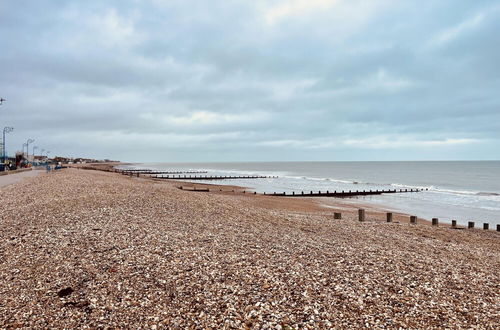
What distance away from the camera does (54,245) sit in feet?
35.5

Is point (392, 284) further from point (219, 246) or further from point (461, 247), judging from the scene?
point (461, 247)

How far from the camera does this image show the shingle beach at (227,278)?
21.6ft

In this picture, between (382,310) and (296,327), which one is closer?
(296,327)

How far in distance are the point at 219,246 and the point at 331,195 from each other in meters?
40.5

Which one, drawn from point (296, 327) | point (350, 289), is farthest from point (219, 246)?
A: point (296, 327)

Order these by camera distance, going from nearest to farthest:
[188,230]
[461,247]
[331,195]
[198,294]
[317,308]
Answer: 1. [317,308]
2. [198,294]
3. [188,230]
4. [461,247]
5. [331,195]

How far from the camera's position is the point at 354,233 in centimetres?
1580

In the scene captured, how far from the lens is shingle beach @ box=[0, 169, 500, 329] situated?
6582 millimetres

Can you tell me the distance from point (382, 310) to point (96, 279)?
6447mm

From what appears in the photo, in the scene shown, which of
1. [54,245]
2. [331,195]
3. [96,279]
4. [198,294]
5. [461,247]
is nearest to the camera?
[198,294]

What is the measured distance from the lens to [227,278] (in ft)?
27.1

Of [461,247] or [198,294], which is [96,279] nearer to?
[198,294]

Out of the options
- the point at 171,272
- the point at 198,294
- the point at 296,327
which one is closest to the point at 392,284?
the point at 296,327

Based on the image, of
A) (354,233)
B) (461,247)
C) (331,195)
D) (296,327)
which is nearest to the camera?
(296,327)
